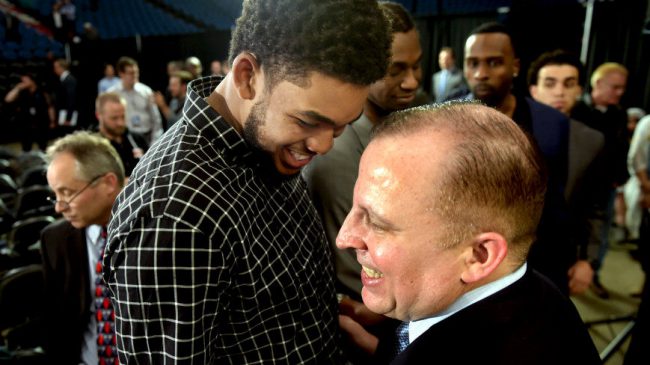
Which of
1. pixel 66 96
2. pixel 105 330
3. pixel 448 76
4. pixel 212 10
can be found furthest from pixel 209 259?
pixel 212 10

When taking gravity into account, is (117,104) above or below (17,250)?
above

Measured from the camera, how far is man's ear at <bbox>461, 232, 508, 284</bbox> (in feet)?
2.63

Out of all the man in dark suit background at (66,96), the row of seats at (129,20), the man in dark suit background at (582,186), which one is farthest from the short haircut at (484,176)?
the row of seats at (129,20)

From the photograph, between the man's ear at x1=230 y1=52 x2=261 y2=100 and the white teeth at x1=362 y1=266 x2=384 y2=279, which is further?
the man's ear at x1=230 y1=52 x2=261 y2=100

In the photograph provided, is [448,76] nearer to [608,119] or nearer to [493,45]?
[608,119]

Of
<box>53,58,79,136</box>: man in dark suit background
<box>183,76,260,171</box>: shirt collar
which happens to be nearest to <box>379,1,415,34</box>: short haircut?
<box>183,76,260,171</box>: shirt collar

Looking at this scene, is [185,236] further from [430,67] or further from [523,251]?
[430,67]

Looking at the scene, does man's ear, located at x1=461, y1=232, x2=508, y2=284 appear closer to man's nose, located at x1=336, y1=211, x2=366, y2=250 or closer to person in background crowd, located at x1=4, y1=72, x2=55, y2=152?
man's nose, located at x1=336, y1=211, x2=366, y2=250

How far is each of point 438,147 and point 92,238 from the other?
1.79 meters

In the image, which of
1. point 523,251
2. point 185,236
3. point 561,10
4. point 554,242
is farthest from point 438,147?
point 561,10

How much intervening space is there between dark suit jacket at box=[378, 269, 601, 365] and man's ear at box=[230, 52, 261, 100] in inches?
25.8

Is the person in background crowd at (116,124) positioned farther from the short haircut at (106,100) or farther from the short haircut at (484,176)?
the short haircut at (484,176)

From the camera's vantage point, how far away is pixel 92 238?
2.04 metres

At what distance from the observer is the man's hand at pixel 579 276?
7.39ft
